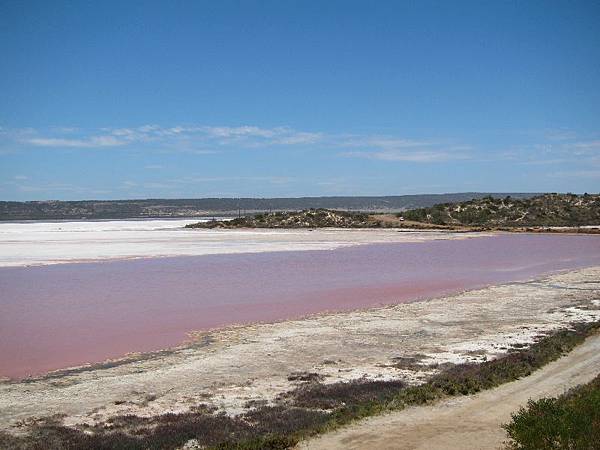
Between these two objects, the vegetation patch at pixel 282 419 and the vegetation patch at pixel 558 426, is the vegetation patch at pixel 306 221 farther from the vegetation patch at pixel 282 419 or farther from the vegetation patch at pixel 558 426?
the vegetation patch at pixel 558 426

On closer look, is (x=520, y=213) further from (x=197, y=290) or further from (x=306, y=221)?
(x=197, y=290)

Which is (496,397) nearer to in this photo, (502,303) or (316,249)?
(502,303)

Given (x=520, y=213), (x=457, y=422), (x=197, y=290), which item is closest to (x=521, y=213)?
(x=520, y=213)

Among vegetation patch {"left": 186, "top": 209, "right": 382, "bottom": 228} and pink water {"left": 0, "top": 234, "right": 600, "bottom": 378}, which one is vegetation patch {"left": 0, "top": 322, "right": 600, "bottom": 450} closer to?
pink water {"left": 0, "top": 234, "right": 600, "bottom": 378}

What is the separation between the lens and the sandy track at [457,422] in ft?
25.4

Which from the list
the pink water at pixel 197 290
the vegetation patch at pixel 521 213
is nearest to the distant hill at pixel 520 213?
the vegetation patch at pixel 521 213

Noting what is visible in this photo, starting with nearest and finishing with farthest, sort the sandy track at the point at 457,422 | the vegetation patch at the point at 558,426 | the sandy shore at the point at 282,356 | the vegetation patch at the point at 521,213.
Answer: the vegetation patch at the point at 558,426
the sandy track at the point at 457,422
the sandy shore at the point at 282,356
the vegetation patch at the point at 521,213

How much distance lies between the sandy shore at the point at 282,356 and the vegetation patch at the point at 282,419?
384mm

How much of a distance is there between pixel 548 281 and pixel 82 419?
19934mm

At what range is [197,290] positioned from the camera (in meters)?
23.5

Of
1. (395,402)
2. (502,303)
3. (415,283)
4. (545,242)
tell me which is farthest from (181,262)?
(545,242)

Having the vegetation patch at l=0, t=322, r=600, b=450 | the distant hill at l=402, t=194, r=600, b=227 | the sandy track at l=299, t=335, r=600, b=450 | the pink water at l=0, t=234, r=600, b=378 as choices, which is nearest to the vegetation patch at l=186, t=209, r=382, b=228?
the distant hill at l=402, t=194, r=600, b=227

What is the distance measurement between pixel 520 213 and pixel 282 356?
72.9 meters

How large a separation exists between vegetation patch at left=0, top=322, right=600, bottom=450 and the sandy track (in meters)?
0.27
